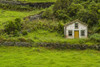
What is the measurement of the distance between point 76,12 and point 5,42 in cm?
2536

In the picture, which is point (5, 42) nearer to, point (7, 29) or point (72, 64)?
point (7, 29)

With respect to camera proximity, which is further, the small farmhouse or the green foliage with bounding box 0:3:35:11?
the green foliage with bounding box 0:3:35:11

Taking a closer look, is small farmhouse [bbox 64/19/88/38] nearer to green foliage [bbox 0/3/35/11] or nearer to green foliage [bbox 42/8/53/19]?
green foliage [bbox 42/8/53/19]

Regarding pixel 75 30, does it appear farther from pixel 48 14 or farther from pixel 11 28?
pixel 48 14

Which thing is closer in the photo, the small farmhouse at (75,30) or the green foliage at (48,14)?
the small farmhouse at (75,30)

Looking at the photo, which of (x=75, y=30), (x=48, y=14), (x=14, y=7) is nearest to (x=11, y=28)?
(x=75, y=30)

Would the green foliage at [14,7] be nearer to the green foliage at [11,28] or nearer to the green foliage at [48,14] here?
the green foliage at [48,14]

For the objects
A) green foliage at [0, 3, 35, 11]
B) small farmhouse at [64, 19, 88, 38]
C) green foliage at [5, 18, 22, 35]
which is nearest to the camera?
green foliage at [5, 18, 22, 35]

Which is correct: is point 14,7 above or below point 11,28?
above

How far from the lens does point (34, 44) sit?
38.8 m

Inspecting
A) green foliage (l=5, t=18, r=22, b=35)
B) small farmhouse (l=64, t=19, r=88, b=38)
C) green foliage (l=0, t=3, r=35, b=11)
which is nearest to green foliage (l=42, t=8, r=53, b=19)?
small farmhouse (l=64, t=19, r=88, b=38)

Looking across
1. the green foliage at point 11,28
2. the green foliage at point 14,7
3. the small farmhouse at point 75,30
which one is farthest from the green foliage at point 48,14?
the green foliage at point 14,7

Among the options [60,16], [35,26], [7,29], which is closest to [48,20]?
[60,16]

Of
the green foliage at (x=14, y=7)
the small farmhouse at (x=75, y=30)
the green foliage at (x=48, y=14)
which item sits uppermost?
the green foliage at (x=14, y=7)
